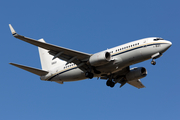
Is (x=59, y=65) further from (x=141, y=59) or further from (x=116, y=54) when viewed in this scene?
(x=141, y=59)

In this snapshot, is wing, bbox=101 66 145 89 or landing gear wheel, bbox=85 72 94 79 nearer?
landing gear wheel, bbox=85 72 94 79

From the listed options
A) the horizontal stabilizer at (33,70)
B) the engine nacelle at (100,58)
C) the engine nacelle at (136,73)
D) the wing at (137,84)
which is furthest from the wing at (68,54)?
the wing at (137,84)

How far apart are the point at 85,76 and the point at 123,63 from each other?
17.7ft

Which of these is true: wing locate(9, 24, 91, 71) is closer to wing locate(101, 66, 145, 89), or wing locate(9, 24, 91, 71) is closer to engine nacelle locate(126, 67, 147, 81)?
wing locate(101, 66, 145, 89)

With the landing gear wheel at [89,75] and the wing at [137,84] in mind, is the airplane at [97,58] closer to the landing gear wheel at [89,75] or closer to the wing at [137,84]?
the landing gear wheel at [89,75]

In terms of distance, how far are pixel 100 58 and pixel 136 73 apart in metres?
8.08

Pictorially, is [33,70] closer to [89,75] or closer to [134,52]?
[89,75]

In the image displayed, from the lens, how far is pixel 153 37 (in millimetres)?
34438

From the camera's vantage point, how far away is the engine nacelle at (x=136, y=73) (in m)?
39.4

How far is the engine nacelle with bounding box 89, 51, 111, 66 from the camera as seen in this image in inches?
1324

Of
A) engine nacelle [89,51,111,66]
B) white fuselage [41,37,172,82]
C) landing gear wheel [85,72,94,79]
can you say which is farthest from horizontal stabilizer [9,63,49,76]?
white fuselage [41,37,172,82]

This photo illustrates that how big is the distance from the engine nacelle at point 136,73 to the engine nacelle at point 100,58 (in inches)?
276

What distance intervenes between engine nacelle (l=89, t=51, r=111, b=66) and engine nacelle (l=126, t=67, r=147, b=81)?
700 cm

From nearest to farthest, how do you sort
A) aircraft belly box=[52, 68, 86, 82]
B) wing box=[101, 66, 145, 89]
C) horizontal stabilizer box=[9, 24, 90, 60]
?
1. horizontal stabilizer box=[9, 24, 90, 60]
2. aircraft belly box=[52, 68, 86, 82]
3. wing box=[101, 66, 145, 89]
